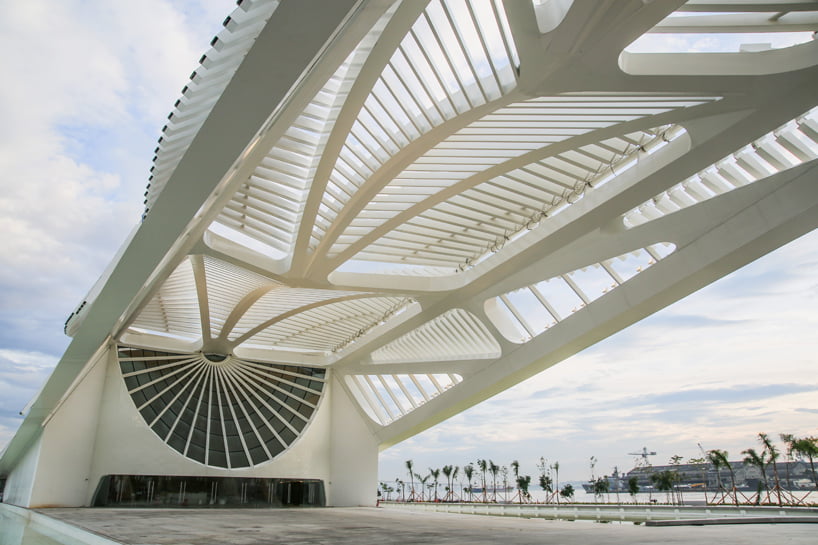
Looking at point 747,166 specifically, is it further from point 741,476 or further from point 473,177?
point 741,476

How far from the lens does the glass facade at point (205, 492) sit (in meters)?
22.1

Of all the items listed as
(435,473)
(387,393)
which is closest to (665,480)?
(435,473)

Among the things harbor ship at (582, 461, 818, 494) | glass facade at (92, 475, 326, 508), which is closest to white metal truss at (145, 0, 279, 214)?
glass facade at (92, 475, 326, 508)

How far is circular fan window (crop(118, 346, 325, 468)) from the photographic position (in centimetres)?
2469

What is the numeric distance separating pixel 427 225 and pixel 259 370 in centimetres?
1577

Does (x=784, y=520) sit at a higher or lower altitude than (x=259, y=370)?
lower

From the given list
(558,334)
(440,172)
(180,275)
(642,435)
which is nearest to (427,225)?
(440,172)

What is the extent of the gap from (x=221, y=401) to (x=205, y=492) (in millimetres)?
4184

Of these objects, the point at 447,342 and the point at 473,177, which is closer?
the point at 473,177

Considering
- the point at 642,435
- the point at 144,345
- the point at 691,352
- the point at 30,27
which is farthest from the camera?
the point at 642,435

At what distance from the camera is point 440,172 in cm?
1281

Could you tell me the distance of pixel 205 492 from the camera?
24156 millimetres

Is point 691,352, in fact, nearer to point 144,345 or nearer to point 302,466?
point 302,466

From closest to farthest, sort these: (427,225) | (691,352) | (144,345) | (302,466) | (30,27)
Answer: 1. (30,27)
2. (427,225)
3. (691,352)
4. (144,345)
5. (302,466)
